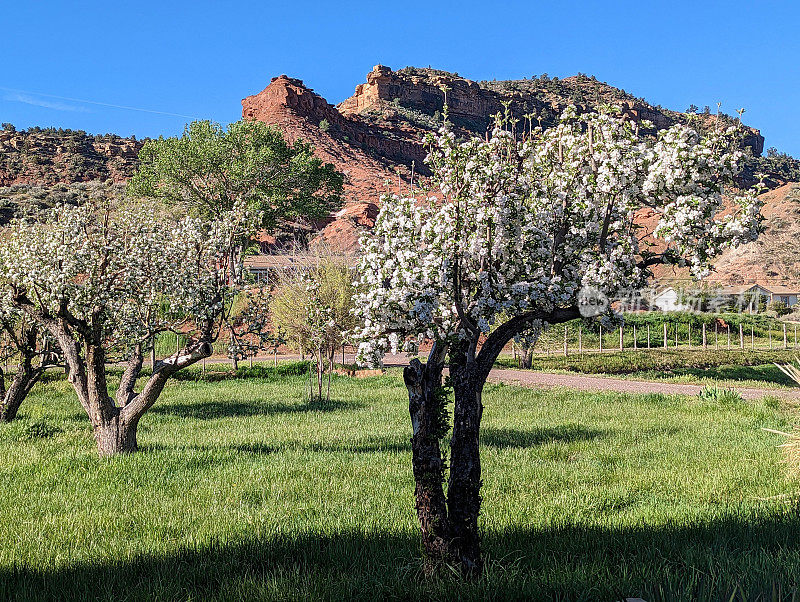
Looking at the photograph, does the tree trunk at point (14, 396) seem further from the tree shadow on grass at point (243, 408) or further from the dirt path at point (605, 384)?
the dirt path at point (605, 384)

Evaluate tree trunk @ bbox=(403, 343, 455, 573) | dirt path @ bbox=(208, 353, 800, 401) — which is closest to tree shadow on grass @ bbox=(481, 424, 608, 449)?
dirt path @ bbox=(208, 353, 800, 401)

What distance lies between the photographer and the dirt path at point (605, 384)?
68.3 ft

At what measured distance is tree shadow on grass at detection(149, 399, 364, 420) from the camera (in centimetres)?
1723

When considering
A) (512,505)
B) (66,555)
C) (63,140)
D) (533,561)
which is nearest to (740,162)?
(533,561)

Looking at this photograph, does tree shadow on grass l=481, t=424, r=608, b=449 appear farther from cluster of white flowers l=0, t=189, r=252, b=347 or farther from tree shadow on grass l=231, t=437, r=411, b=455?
cluster of white flowers l=0, t=189, r=252, b=347

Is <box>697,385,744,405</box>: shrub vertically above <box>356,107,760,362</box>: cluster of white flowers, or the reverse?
<box>356,107,760,362</box>: cluster of white flowers

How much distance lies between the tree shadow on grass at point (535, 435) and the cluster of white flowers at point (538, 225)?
7.39m

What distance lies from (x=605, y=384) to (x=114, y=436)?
18.0 meters

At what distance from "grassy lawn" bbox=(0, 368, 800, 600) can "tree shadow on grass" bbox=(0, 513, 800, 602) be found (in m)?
0.03


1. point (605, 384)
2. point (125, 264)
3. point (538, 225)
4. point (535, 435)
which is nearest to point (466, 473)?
point (538, 225)

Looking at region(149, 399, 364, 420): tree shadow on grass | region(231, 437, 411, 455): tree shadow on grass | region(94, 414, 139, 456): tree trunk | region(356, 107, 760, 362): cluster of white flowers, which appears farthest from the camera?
region(149, 399, 364, 420): tree shadow on grass

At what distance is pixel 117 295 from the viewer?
11891 mm

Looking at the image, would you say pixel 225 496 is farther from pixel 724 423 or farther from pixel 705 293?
pixel 705 293

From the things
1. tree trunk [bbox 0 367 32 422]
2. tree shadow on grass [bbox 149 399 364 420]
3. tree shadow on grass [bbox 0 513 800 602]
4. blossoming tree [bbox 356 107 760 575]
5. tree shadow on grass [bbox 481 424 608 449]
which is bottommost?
tree shadow on grass [bbox 481 424 608 449]
